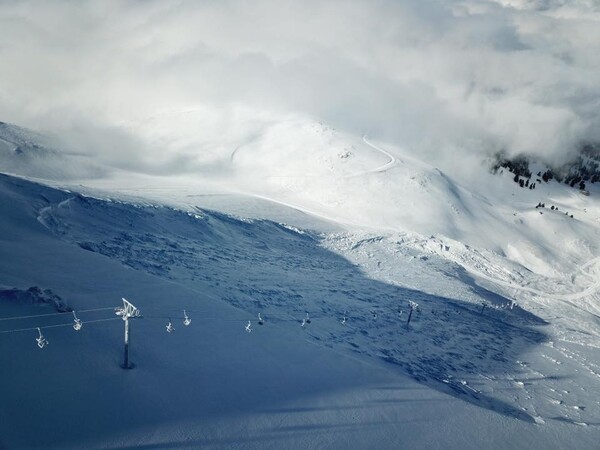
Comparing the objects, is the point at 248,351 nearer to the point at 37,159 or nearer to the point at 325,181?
the point at 37,159

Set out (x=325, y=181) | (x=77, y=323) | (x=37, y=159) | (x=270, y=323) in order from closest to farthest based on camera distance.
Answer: (x=77, y=323) < (x=270, y=323) < (x=37, y=159) < (x=325, y=181)

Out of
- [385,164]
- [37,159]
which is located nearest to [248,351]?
[37,159]

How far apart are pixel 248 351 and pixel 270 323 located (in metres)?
3.49

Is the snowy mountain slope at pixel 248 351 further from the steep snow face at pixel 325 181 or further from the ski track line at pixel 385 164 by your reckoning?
the ski track line at pixel 385 164

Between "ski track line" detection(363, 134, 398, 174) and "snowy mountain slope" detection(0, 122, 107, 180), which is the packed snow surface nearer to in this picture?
"snowy mountain slope" detection(0, 122, 107, 180)

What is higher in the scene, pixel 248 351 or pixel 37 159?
pixel 37 159

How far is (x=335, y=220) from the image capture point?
4556 centimetres

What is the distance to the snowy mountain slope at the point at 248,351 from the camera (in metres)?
10.9

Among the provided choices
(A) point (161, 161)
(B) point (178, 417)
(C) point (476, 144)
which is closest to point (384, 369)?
(B) point (178, 417)

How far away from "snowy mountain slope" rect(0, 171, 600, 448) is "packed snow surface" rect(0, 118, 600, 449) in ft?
0.27

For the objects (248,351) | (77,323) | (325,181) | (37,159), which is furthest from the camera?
(325,181)

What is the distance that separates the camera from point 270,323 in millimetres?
18844

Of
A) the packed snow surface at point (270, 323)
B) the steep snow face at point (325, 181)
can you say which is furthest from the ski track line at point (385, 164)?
the packed snow surface at point (270, 323)

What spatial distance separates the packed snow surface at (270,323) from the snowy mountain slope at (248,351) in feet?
0.27
